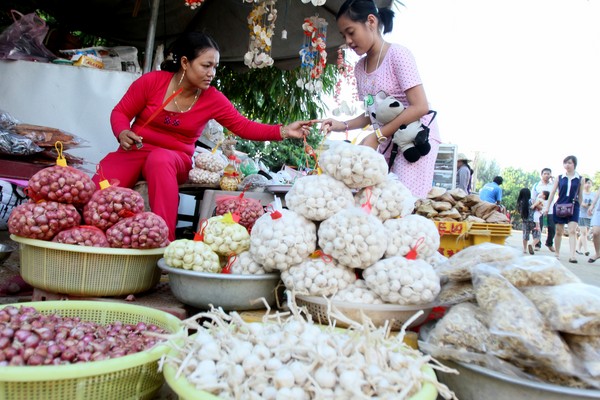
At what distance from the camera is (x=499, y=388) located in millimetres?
1017

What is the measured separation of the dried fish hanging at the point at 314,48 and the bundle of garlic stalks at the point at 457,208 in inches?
71.1

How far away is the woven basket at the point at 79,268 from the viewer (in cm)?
163

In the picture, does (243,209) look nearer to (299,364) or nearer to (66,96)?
(299,364)

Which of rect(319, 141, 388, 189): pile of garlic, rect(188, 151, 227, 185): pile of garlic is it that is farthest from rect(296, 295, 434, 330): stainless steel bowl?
rect(188, 151, 227, 185): pile of garlic

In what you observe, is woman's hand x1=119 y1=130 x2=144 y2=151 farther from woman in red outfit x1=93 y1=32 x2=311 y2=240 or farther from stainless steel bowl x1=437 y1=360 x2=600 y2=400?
stainless steel bowl x1=437 y1=360 x2=600 y2=400

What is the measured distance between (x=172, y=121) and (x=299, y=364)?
233 centimetres

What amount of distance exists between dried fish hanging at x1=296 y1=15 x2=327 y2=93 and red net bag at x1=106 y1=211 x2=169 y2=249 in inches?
123

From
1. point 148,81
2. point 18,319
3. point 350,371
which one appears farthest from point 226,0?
point 350,371

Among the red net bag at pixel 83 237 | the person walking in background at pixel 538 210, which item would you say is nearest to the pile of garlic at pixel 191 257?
the red net bag at pixel 83 237

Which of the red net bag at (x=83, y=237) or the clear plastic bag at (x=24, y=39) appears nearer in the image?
the red net bag at (x=83, y=237)

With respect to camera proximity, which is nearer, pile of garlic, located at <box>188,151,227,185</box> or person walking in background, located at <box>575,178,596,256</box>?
pile of garlic, located at <box>188,151,227,185</box>

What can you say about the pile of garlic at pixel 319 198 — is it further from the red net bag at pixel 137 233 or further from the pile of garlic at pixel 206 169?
the pile of garlic at pixel 206 169

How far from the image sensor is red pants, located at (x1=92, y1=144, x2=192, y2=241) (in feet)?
8.09

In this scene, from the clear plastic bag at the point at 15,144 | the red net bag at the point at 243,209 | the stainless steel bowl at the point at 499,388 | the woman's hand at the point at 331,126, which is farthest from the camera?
the clear plastic bag at the point at 15,144
